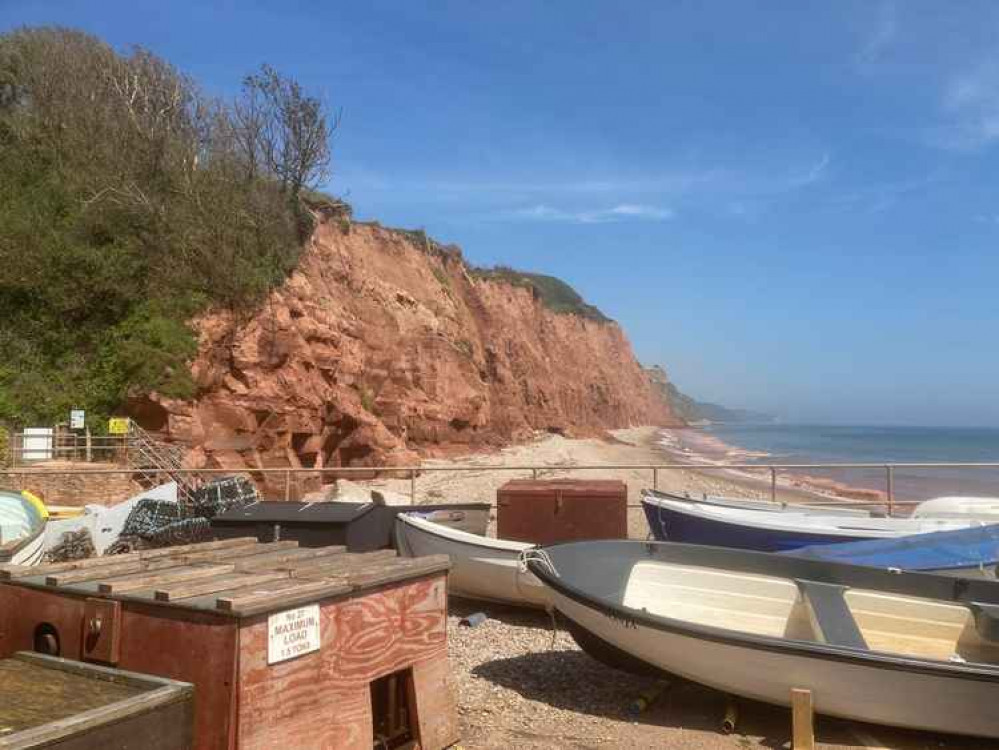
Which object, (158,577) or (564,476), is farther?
(564,476)

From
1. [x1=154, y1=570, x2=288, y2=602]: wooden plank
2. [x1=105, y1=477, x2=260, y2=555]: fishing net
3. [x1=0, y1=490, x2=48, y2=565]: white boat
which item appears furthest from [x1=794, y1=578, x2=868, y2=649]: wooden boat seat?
[x1=105, y1=477, x2=260, y2=555]: fishing net

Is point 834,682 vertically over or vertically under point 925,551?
under

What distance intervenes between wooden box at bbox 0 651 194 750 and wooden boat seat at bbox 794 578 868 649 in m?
4.56

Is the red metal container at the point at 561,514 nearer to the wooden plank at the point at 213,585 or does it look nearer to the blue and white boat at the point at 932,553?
the blue and white boat at the point at 932,553

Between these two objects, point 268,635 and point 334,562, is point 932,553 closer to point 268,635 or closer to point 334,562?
point 334,562

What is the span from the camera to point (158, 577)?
15.8 ft

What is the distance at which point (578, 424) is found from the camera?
72375mm

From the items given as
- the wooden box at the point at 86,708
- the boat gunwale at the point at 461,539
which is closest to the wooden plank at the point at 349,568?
the wooden box at the point at 86,708

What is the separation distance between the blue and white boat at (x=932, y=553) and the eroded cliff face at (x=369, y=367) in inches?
703

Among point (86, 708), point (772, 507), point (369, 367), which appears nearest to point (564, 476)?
point (369, 367)

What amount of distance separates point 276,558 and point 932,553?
733cm

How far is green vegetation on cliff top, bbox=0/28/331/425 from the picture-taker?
23.9 m

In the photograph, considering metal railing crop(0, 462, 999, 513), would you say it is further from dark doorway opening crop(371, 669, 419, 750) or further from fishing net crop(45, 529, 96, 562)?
dark doorway opening crop(371, 669, 419, 750)

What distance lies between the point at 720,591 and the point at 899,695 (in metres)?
2.15
